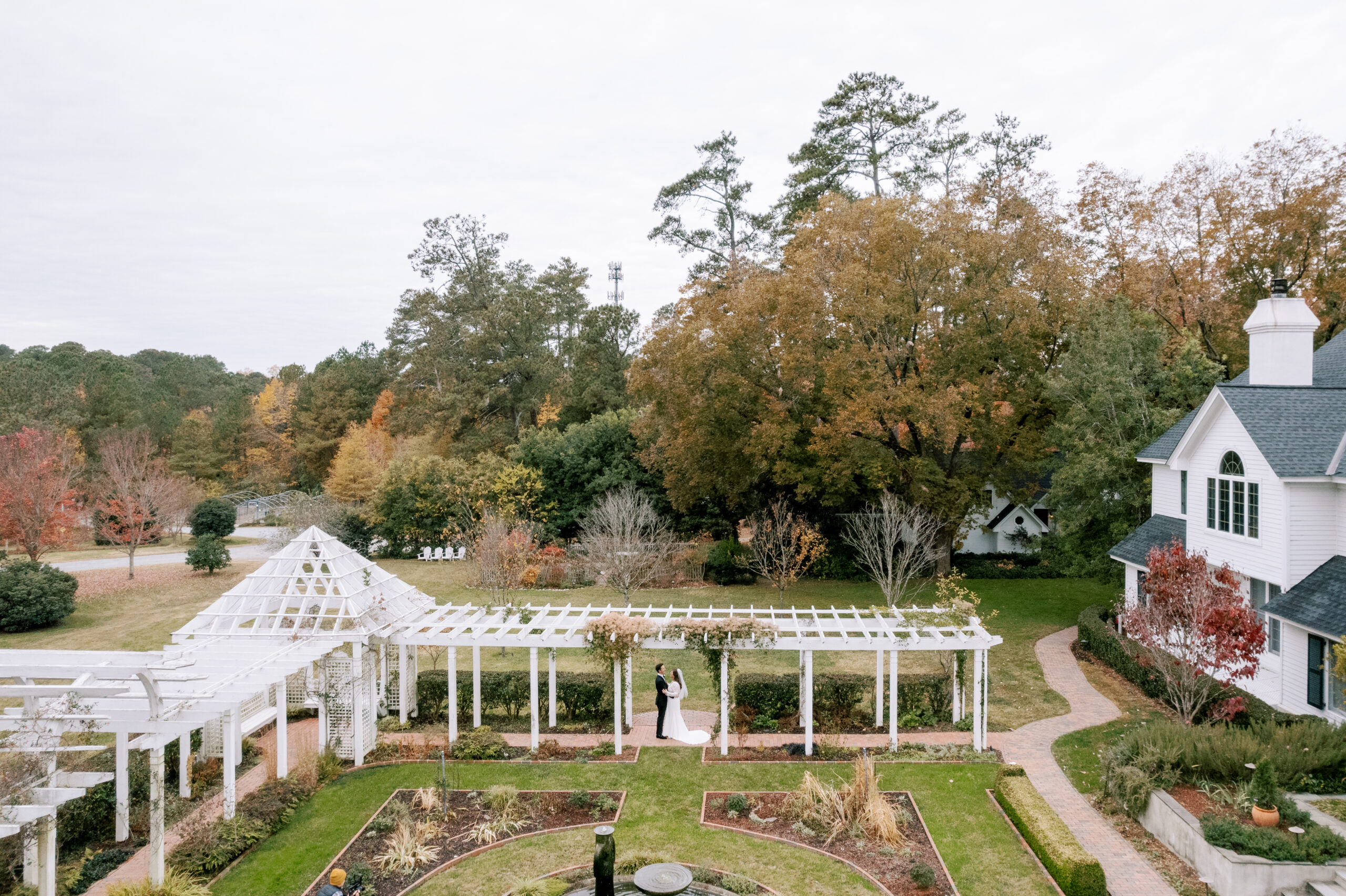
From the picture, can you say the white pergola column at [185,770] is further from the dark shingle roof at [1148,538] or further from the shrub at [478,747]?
the dark shingle roof at [1148,538]

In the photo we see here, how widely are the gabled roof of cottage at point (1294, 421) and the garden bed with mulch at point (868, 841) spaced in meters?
10.1

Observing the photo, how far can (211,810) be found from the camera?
38.1ft

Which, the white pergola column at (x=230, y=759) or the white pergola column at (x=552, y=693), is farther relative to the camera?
the white pergola column at (x=552, y=693)

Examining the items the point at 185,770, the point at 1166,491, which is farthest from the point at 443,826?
the point at 1166,491

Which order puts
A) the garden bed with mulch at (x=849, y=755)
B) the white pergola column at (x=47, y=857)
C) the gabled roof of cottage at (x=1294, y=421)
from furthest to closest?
the gabled roof of cottage at (x=1294, y=421) < the garden bed with mulch at (x=849, y=755) < the white pergola column at (x=47, y=857)

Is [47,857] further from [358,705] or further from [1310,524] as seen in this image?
[1310,524]

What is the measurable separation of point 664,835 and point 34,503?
2708 centimetres

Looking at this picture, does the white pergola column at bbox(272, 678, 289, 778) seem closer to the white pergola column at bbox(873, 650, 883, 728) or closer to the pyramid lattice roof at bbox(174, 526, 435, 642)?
the pyramid lattice roof at bbox(174, 526, 435, 642)

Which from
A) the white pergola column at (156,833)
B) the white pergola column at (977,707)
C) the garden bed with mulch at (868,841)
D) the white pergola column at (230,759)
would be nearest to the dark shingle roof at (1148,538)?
the white pergola column at (977,707)

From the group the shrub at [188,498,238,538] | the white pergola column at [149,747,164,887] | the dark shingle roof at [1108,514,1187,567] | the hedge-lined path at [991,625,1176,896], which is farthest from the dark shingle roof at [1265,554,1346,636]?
the shrub at [188,498,238,538]

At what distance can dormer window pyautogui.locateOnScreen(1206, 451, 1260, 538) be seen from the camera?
16.4 meters

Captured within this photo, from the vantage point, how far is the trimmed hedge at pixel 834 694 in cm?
1575

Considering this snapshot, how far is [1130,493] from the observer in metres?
22.5

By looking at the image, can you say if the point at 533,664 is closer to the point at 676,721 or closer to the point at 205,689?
the point at 676,721
